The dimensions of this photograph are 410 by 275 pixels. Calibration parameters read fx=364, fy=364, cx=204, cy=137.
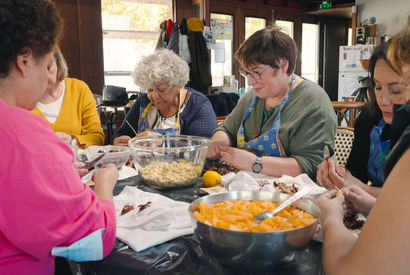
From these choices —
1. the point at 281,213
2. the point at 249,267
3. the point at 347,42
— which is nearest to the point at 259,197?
the point at 281,213

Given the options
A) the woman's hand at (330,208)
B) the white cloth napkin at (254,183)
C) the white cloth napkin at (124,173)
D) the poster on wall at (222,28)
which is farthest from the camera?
the poster on wall at (222,28)

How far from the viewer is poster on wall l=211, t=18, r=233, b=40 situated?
8.05 m

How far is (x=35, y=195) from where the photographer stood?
87 centimetres

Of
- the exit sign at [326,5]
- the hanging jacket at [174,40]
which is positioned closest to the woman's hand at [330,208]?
the hanging jacket at [174,40]

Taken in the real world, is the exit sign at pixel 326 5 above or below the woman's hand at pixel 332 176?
above

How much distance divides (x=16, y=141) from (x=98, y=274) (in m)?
0.46

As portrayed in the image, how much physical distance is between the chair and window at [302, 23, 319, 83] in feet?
26.8

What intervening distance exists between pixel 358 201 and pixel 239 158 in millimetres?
774

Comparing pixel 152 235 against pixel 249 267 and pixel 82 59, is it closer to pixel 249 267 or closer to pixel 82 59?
pixel 249 267

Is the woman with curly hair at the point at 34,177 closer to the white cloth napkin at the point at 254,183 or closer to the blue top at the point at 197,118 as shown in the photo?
A: the white cloth napkin at the point at 254,183

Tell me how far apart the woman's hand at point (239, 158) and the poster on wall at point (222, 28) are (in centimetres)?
647

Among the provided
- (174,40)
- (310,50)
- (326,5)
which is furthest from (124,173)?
(310,50)

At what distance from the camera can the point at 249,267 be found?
0.92 metres

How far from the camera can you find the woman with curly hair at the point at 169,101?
107 inches
